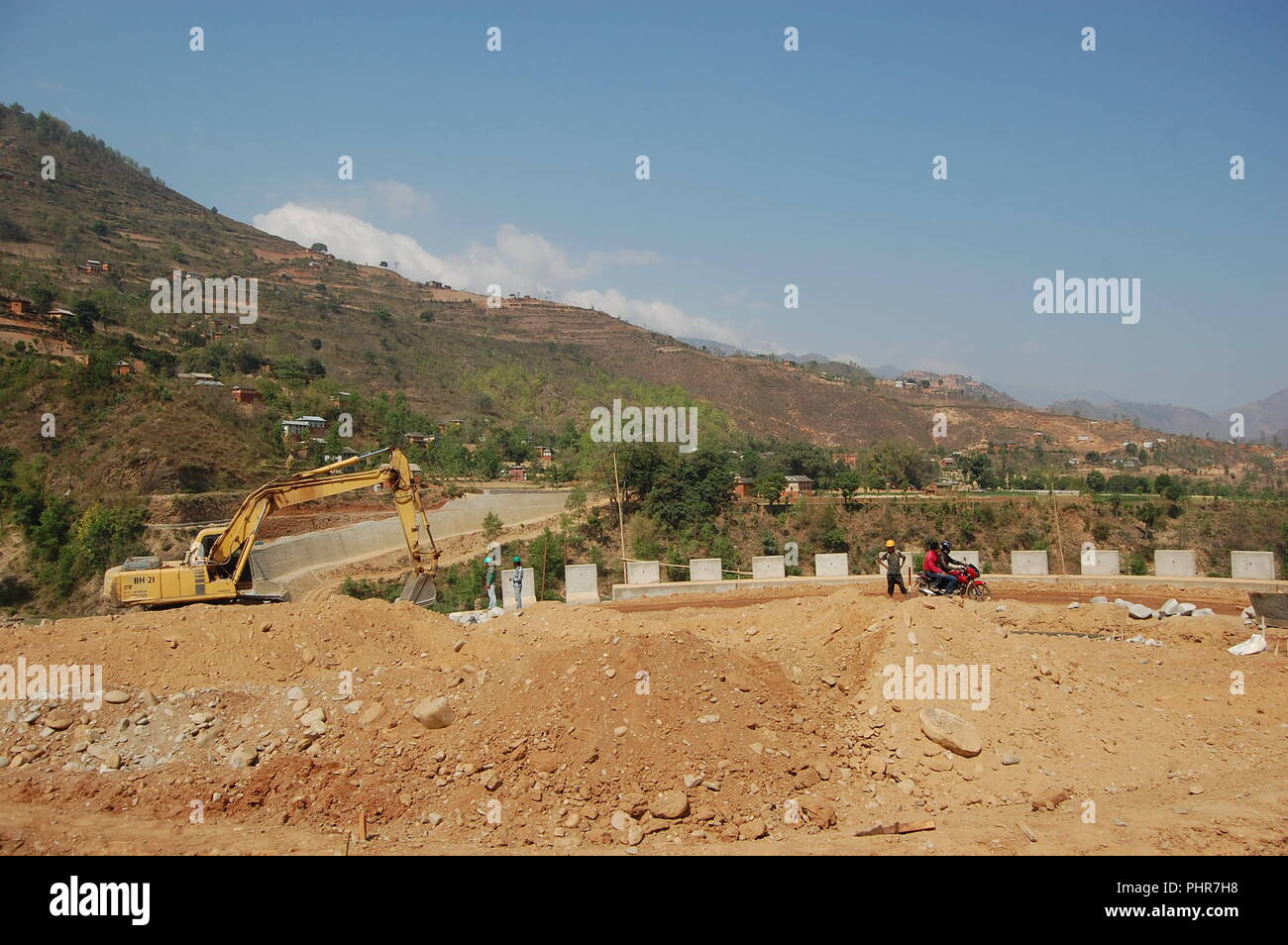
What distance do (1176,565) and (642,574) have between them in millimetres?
12965

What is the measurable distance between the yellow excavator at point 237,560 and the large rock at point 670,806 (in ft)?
25.5

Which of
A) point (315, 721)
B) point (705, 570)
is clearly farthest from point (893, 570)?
point (315, 721)

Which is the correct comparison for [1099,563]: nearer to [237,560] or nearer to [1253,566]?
[1253,566]

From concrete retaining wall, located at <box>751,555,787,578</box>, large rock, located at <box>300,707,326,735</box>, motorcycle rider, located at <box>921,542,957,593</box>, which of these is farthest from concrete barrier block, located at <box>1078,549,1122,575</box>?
large rock, located at <box>300,707,326,735</box>

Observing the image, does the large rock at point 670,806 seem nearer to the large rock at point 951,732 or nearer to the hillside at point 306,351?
the large rock at point 951,732

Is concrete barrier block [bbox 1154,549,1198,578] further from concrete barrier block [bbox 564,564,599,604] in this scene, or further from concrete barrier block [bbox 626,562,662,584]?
concrete barrier block [bbox 564,564,599,604]

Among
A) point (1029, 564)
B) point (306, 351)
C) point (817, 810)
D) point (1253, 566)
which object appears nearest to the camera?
point (817, 810)

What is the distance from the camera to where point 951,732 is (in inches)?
314

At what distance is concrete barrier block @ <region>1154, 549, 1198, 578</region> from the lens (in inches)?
719

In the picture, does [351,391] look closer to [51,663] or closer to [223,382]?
[223,382]

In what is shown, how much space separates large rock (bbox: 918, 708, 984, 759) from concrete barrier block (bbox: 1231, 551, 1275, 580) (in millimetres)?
14269

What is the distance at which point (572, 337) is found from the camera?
10656 centimetres

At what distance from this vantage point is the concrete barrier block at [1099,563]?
18984 mm
